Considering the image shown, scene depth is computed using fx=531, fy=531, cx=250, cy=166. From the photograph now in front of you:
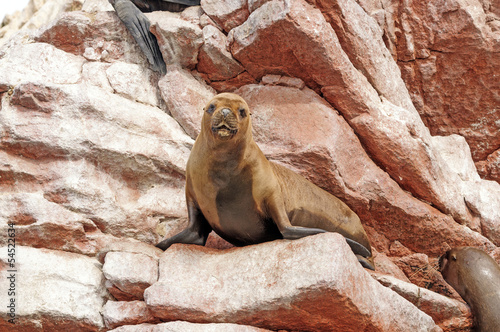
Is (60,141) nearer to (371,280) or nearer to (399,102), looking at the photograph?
(371,280)

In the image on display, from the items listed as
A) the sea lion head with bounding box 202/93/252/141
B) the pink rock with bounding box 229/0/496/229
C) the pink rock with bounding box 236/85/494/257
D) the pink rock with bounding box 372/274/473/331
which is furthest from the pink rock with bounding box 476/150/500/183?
the sea lion head with bounding box 202/93/252/141

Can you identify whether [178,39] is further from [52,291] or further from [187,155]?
[52,291]

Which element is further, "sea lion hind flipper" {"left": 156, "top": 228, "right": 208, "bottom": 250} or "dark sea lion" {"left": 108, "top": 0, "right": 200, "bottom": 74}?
"dark sea lion" {"left": 108, "top": 0, "right": 200, "bottom": 74}

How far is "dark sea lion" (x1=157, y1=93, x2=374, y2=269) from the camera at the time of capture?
3.93m

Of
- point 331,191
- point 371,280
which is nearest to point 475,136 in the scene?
point 331,191

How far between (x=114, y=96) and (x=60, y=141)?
2.62ft

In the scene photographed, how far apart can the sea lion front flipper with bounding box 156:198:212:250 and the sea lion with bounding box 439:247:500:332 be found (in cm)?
249

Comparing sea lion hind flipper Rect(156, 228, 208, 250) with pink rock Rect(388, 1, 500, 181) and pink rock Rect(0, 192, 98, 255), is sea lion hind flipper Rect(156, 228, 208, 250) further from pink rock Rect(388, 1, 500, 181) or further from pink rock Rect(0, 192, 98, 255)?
pink rock Rect(388, 1, 500, 181)

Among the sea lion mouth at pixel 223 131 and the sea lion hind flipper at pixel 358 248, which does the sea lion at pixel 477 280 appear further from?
the sea lion mouth at pixel 223 131

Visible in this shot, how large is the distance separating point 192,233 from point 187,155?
105 centimetres

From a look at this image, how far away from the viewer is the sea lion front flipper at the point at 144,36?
5.69 metres

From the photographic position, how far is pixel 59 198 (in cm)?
455

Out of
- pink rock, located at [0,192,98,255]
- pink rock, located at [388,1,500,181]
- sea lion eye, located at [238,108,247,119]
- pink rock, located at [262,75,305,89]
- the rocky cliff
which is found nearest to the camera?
the rocky cliff

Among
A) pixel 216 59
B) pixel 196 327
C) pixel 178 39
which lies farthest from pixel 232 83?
pixel 196 327
